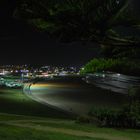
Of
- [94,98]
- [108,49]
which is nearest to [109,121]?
[108,49]

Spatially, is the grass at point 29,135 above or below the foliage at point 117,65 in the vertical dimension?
below

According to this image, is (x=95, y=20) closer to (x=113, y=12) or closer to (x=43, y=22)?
(x=113, y=12)

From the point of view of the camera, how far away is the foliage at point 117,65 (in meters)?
27.3

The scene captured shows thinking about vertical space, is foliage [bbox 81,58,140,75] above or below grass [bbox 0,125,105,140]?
above

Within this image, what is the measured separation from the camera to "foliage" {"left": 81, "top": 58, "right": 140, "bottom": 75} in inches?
1073

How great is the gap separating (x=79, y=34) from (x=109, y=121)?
4930mm

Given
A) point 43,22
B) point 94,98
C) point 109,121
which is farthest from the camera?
point 94,98

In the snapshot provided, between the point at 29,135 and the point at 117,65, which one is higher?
the point at 117,65

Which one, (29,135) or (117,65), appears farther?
(117,65)

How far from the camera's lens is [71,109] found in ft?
81.8

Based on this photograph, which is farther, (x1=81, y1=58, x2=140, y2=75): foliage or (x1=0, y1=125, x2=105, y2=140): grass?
(x1=81, y1=58, x2=140, y2=75): foliage

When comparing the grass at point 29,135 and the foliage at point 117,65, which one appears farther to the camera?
the foliage at point 117,65

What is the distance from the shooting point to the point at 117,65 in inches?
1745

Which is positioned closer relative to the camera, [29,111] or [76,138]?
[76,138]
